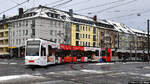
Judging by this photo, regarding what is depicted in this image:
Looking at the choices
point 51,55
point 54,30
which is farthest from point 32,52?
point 54,30

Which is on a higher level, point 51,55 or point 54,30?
point 54,30

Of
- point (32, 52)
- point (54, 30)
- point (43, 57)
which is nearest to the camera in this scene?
point (32, 52)

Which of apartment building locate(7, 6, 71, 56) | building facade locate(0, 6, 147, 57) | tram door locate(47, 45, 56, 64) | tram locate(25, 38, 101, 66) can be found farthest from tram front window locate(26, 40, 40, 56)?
apartment building locate(7, 6, 71, 56)

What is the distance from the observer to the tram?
2102 cm

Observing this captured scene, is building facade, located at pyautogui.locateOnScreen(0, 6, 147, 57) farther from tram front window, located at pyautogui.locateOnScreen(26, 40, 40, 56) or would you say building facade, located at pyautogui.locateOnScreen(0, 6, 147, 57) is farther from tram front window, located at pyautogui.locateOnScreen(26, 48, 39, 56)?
tram front window, located at pyautogui.locateOnScreen(26, 48, 39, 56)

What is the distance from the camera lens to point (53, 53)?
81.4 ft

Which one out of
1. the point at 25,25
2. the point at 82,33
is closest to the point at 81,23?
the point at 82,33

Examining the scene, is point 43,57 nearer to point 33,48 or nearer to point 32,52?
point 32,52

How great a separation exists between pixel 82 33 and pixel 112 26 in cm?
1671

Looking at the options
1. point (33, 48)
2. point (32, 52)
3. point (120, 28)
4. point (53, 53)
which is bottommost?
point (53, 53)

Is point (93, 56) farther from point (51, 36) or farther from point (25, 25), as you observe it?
point (25, 25)

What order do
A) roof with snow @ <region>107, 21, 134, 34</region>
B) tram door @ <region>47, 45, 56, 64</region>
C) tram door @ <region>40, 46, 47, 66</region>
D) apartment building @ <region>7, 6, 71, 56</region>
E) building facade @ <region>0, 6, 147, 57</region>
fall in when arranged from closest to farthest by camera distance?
tram door @ <region>40, 46, 47, 66</region>, tram door @ <region>47, 45, 56, 64</region>, apartment building @ <region>7, 6, 71, 56</region>, building facade @ <region>0, 6, 147, 57</region>, roof with snow @ <region>107, 21, 134, 34</region>

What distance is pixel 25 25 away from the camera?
5803 cm

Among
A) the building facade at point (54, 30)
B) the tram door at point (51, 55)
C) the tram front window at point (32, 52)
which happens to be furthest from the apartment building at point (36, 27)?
the tram front window at point (32, 52)
